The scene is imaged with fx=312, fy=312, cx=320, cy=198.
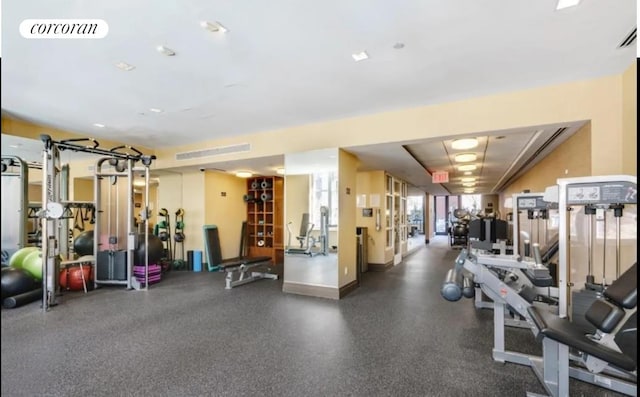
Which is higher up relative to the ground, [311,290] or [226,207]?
[226,207]

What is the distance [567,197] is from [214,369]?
11.1 ft

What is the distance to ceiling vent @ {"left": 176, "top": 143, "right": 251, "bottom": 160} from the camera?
5.83 metres

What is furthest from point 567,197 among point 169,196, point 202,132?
point 169,196

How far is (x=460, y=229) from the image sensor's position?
11633 mm

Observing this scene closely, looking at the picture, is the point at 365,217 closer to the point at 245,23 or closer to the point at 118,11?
the point at 245,23

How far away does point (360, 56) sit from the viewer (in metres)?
2.99

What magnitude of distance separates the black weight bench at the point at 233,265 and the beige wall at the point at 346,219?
5.70 feet

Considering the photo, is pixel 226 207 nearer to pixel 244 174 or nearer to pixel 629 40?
pixel 244 174

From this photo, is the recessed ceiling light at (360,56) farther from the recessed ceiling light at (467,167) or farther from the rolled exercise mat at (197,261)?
the rolled exercise mat at (197,261)

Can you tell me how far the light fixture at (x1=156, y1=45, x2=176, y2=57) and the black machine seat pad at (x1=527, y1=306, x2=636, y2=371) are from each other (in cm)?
376

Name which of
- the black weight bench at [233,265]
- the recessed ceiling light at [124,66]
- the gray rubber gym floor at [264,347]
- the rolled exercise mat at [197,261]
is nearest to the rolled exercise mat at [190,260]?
the rolled exercise mat at [197,261]

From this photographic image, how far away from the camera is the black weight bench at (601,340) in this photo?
6.01 feet

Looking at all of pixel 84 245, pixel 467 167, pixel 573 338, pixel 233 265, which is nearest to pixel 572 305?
pixel 573 338

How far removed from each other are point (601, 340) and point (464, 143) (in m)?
3.36
